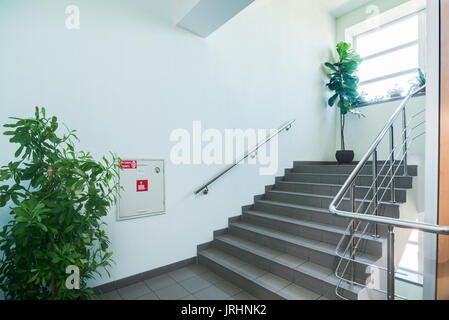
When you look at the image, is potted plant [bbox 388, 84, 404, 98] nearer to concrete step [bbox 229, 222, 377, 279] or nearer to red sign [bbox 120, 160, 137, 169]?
concrete step [bbox 229, 222, 377, 279]

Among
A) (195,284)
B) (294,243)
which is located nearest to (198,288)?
(195,284)

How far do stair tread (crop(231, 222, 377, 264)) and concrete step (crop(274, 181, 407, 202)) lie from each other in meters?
0.65

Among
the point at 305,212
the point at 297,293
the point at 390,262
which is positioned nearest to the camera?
the point at 390,262

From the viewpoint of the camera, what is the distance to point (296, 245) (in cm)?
264

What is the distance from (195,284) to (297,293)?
1.08 meters

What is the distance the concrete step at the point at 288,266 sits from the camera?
2088 mm

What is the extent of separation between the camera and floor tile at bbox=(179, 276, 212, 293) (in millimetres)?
2476

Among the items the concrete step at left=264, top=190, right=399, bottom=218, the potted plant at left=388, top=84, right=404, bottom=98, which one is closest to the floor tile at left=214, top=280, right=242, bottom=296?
the concrete step at left=264, top=190, right=399, bottom=218

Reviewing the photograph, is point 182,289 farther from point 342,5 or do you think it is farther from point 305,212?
point 342,5

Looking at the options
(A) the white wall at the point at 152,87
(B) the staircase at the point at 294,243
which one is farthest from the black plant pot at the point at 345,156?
(A) the white wall at the point at 152,87
